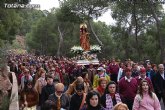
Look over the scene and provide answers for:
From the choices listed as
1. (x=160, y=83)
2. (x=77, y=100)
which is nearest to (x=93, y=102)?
(x=77, y=100)

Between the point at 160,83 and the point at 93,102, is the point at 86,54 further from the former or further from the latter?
the point at 93,102

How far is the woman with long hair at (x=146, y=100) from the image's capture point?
26.8ft

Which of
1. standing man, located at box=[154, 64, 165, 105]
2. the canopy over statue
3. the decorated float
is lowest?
standing man, located at box=[154, 64, 165, 105]

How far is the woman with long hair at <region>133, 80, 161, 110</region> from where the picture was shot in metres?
8.18

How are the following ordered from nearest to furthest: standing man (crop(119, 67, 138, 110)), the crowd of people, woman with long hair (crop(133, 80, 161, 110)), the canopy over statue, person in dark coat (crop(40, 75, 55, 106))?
the crowd of people → woman with long hair (crop(133, 80, 161, 110)) → person in dark coat (crop(40, 75, 55, 106)) → standing man (crop(119, 67, 138, 110)) → the canopy over statue

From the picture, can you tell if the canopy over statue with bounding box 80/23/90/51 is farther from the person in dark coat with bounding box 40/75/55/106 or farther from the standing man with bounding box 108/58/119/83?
the person in dark coat with bounding box 40/75/55/106

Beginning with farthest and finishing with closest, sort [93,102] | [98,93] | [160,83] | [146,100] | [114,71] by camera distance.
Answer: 1. [114,71]
2. [160,83]
3. [146,100]
4. [98,93]
5. [93,102]

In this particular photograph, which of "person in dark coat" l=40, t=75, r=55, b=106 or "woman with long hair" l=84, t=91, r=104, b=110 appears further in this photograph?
"person in dark coat" l=40, t=75, r=55, b=106

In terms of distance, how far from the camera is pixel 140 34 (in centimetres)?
5831

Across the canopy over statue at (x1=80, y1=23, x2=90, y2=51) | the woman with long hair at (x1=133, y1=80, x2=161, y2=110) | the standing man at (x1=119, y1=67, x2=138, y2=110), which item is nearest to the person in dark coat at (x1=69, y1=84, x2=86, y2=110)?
the woman with long hair at (x1=133, y1=80, x2=161, y2=110)

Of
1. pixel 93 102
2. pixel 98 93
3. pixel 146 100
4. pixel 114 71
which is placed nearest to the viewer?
pixel 93 102

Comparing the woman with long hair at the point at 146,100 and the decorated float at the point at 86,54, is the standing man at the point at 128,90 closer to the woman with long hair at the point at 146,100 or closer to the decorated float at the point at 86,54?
the woman with long hair at the point at 146,100

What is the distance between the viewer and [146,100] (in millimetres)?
8195

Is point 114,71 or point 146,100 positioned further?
point 114,71
